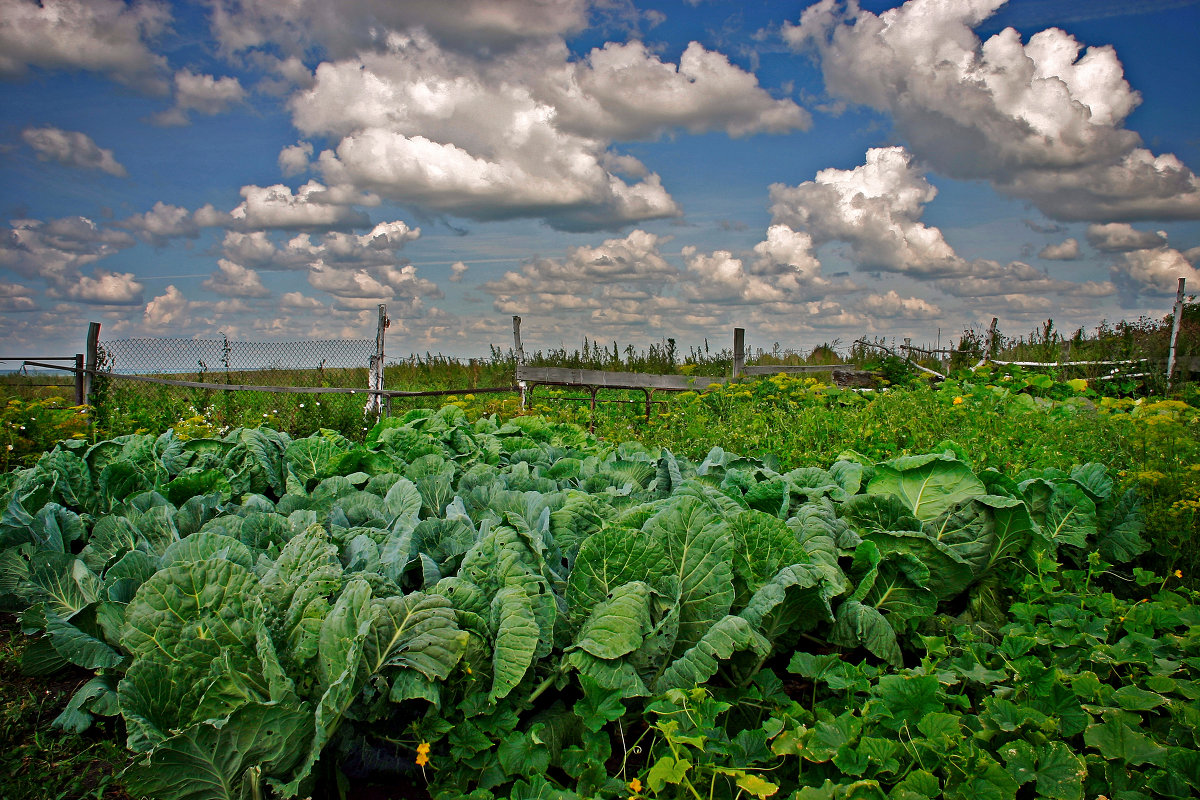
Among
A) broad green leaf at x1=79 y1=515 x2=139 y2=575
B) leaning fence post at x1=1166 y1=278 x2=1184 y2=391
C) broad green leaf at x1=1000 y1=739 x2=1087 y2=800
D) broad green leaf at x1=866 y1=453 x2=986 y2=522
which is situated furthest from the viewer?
leaning fence post at x1=1166 y1=278 x2=1184 y2=391

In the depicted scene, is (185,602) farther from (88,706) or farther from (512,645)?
(512,645)

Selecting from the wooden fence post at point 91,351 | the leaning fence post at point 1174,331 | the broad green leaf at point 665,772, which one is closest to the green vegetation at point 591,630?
the broad green leaf at point 665,772

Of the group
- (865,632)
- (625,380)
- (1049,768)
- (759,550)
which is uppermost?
(625,380)

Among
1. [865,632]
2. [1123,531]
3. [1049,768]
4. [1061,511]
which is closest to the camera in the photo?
[1049,768]

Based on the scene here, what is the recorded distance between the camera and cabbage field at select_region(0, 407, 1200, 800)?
167 centimetres

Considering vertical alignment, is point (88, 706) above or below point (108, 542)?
below

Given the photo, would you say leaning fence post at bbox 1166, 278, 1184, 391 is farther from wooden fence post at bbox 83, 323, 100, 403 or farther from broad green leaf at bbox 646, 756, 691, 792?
wooden fence post at bbox 83, 323, 100, 403

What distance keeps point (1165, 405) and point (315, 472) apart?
19.4 feet

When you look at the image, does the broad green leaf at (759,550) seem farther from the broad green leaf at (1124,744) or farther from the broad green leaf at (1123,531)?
the broad green leaf at (1123,531)

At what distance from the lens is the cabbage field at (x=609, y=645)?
167cm

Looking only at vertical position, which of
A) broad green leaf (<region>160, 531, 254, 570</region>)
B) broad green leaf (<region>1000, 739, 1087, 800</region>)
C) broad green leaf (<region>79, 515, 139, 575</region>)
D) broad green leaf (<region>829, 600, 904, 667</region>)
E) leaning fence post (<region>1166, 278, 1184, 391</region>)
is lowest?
broad green leaf (<region>1000, 739, 1087, 800</region>)

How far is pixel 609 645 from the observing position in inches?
69.9

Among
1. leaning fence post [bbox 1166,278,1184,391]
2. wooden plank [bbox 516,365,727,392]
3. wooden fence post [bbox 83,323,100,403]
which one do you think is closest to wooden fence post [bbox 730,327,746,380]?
wooden plank [bbox 516,365,727,392]

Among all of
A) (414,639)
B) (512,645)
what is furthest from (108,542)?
(512,645)
